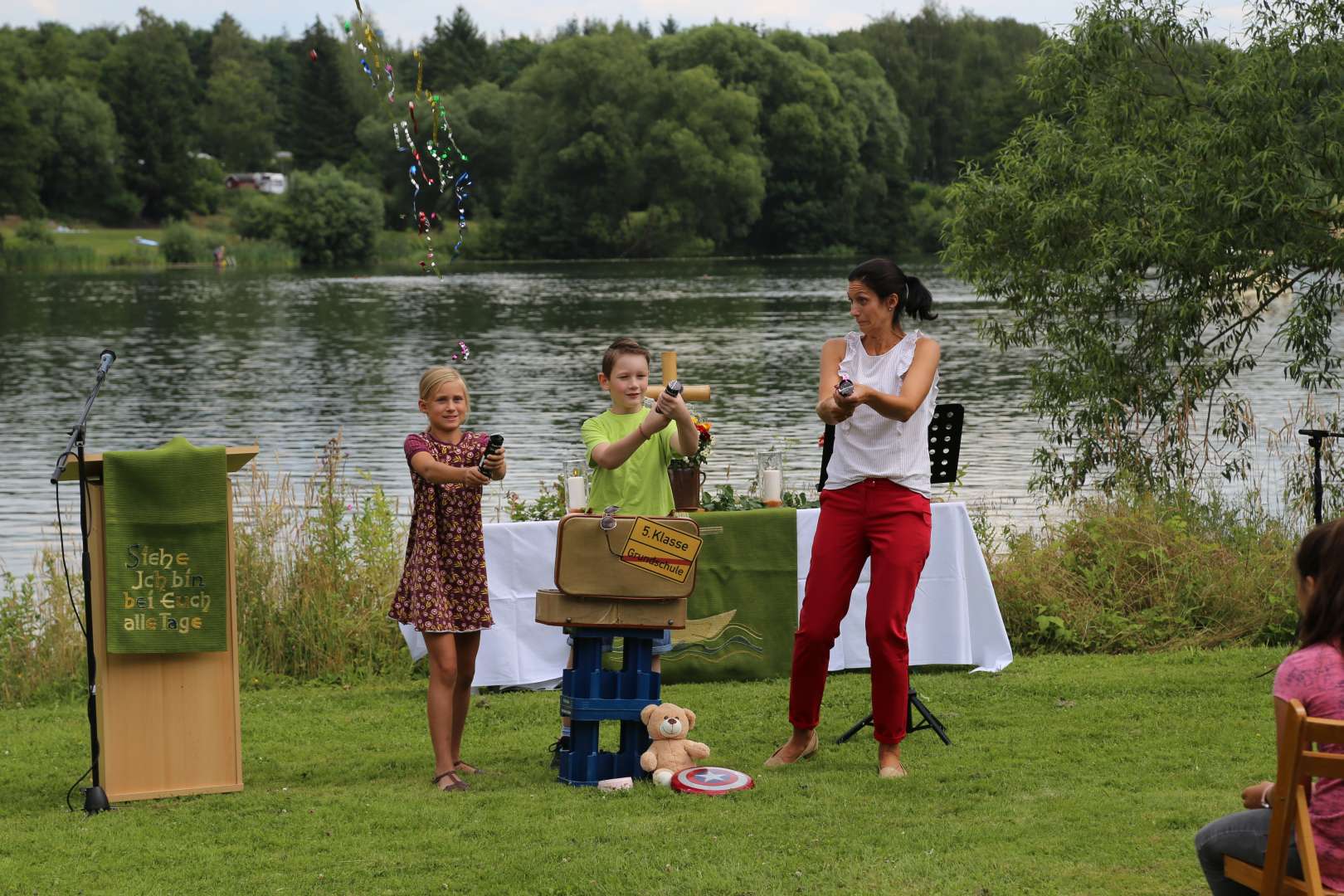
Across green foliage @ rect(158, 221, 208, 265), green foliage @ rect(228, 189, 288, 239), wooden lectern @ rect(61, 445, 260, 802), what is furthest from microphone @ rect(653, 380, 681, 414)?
green foliage @ rect(158, 221, 208, 265)

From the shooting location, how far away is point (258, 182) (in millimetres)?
110375

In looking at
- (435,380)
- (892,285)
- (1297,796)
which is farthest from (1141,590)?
(1297,796)

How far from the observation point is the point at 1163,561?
348 inches

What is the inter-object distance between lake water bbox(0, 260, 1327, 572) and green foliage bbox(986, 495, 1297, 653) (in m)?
2.28

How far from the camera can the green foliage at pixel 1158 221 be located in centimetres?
1234

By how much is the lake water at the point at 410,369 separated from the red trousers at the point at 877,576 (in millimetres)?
4364

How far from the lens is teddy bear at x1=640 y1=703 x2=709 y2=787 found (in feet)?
18.3

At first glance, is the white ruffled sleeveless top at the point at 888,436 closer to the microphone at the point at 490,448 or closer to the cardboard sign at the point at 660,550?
the cardboard sign at the point at 660,550

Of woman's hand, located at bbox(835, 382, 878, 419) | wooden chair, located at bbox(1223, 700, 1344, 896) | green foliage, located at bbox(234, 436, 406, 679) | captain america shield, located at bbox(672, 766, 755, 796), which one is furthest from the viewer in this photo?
green foliage, located at bbox(234, 436, 406, 679)

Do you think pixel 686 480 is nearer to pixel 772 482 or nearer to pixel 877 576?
pixel 772 482

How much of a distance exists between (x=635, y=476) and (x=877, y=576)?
99 cm

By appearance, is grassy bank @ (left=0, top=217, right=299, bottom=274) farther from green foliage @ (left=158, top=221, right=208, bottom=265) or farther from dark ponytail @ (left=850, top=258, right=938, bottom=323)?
dark ponytail @ (left=850, top=258, right=938, bottom=323)

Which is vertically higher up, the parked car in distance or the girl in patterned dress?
the parked car in distance

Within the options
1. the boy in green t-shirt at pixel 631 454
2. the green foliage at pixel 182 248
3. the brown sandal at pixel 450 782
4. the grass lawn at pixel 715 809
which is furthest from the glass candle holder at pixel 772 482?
the green foliage at pixel 182 248
